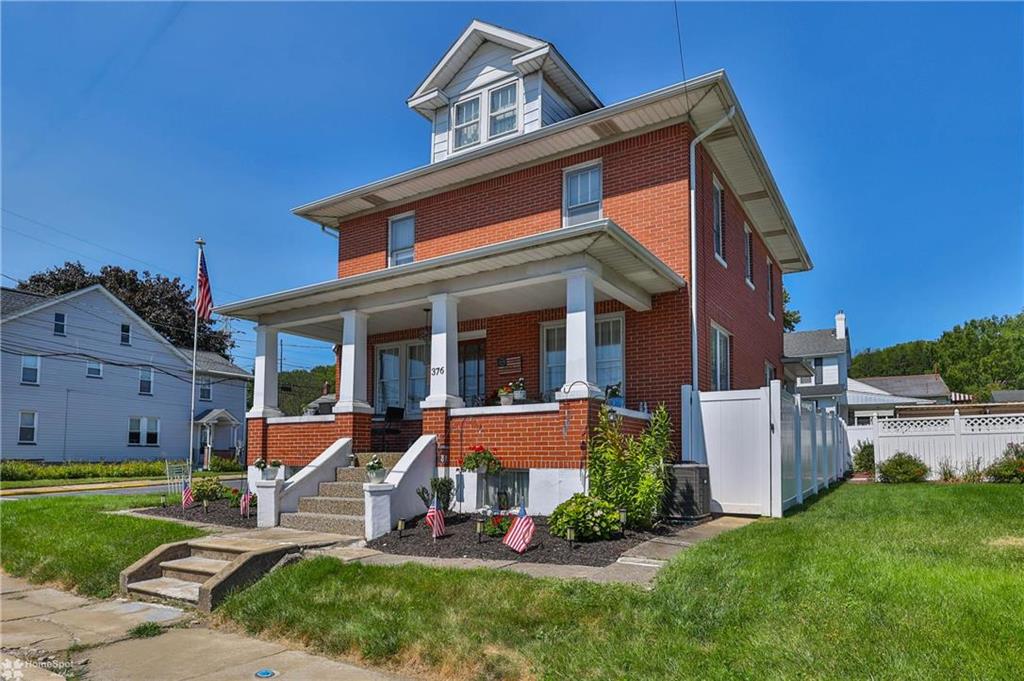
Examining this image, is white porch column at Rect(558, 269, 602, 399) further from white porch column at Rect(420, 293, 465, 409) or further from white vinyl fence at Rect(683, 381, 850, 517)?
white vinyl fence at Rect(683, 381, 850, 517)

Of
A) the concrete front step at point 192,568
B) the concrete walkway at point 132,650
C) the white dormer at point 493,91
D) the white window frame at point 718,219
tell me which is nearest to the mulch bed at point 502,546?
the concrete front step at point 192,568

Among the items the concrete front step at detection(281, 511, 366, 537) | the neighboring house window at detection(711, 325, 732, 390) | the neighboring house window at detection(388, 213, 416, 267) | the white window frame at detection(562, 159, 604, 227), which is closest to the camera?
the concrete front step at detection(281, 511, 366, 537)

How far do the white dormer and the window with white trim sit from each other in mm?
29892

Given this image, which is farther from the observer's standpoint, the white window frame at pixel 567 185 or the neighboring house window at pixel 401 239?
the neighboring house window at pixel 401 239

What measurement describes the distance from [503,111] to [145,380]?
98.3 ft

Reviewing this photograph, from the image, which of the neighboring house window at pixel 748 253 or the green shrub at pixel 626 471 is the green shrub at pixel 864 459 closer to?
the neighboring house window at pixel 748 253

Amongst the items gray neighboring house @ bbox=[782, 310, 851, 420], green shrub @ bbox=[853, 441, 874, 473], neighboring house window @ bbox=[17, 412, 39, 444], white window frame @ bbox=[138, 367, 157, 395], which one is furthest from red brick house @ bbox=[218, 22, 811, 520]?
gray neighboring house @ bbox=[782, 310, 851, 420]

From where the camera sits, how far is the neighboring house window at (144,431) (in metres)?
36.4

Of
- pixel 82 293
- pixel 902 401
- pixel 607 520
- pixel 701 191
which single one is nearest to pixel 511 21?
pixel 701 191

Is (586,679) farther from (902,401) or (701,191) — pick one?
(902,401)

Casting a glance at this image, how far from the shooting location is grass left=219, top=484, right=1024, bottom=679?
4.14 metres

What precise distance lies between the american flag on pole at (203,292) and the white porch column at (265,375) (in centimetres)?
476

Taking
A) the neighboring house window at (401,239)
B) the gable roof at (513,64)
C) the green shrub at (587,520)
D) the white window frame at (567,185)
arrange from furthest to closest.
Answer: the neighboring house window at (401,239) → the gable roof at (513,64) → the white window frame at (567,185) → the green shrub at (587,520)

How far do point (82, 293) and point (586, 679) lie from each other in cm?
3732
